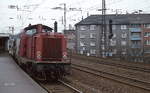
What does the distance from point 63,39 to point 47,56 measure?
1.34 m

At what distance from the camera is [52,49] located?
55.4 ft

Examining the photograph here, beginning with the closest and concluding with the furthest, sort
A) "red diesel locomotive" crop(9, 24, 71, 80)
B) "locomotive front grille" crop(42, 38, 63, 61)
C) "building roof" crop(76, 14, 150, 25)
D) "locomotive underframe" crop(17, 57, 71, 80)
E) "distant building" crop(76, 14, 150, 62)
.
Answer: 1. "locomotive underframe" crop(17, 57, 71, 80)
2. "red diesel locomotive" crop(9, 24, 71, 80)
3. "locomotive front grille" crop(42, 38, 63, 61)
4. "distant building" crop(76, 14, 150, 62)
5. "building roof" crop(76, 14, 150, 25)

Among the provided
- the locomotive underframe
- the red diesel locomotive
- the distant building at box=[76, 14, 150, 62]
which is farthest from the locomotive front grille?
the distant building at box=[76, 14, 150, 62]

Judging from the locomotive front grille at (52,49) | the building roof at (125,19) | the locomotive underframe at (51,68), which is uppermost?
the building roof at (125,19)

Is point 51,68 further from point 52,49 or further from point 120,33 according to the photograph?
point 120,33

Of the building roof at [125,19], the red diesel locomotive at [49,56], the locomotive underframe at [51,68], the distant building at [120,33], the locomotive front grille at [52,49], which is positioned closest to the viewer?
the locomotive underframe at [51,68]

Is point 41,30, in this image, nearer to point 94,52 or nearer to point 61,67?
point 61,67

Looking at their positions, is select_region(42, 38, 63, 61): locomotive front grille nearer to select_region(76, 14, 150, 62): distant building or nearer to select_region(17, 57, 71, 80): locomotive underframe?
select_region(17, 57, 71, 80): locomotive underframe

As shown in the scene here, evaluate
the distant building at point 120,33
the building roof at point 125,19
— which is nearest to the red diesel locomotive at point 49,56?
the distant building at point 120,33

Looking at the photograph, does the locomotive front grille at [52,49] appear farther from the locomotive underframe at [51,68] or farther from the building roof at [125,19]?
the building roof at [125,19]

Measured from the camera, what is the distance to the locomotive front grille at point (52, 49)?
16.8 meters

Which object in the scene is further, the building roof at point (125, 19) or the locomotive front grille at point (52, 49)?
the building roof at point (125, 19)

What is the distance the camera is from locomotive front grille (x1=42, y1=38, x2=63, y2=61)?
1675 cm

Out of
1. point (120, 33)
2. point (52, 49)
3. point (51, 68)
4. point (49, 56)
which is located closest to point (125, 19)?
point (120, 33)
